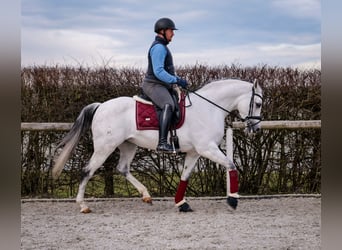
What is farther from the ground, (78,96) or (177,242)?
(78,96)

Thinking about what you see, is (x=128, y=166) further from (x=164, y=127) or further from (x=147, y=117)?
(x=164, y=127)

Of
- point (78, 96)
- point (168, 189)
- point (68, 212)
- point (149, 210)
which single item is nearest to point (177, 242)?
point (149, 210)

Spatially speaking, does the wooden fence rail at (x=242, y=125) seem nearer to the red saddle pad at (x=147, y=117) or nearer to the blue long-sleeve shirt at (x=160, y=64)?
the red saddle pad at (x=147, y=117)

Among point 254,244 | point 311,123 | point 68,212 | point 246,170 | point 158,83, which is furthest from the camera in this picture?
point 246,170

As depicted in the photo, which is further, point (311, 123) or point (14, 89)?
point (311, 123)

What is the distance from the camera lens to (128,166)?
6.50 meters

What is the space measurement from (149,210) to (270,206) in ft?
5.64

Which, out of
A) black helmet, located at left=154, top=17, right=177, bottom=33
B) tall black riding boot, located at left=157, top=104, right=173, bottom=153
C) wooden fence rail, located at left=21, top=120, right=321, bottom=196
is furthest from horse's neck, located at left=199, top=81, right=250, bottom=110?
black helmet, located at left=154, top=17, right=177, bottom=33

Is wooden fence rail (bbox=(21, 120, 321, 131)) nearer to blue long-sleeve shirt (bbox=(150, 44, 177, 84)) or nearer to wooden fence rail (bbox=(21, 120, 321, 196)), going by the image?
wooden fence rail (bbox=(21, 120, 321, 196))

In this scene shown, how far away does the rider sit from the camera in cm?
585

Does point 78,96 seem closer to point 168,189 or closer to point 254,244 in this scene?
point 168,189

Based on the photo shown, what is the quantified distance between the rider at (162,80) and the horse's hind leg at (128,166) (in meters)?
0.74

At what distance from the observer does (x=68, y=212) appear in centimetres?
646

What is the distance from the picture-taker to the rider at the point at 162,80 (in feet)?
19.2
